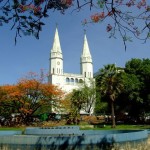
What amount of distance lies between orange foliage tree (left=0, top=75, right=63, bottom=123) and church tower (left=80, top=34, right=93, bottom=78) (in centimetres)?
5365

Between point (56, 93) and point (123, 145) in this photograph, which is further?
point (56, 93)

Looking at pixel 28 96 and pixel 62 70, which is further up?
pixel 62 70

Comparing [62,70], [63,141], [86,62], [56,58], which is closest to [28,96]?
[63,141]

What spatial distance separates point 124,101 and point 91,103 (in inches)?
810

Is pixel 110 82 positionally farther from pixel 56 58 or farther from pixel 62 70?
pixel 62 70

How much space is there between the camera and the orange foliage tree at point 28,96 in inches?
1853

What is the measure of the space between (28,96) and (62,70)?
51.9m

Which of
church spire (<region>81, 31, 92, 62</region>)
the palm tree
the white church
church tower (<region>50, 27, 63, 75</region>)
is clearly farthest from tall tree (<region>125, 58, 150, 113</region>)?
church spire (<region>81, 31, 92, 62</region>)

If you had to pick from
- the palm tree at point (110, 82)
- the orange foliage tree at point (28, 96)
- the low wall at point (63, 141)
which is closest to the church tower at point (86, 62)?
the orange foliage tree at point (28, 96)

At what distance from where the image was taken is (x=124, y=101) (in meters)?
52.9

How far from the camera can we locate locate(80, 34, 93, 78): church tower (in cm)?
10131

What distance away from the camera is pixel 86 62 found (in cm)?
10281

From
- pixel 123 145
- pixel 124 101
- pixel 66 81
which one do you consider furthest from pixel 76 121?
pixel 66 81

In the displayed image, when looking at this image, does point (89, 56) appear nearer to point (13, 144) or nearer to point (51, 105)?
point (51, 105)
